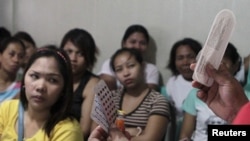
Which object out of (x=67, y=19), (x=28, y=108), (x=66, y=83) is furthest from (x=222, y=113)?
(x=67, y=19)

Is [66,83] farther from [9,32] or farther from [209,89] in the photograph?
[9,32]

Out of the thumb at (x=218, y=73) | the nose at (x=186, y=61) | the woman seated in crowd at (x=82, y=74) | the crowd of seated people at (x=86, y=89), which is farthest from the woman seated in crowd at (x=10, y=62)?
the thumb at (x=218, y=73)

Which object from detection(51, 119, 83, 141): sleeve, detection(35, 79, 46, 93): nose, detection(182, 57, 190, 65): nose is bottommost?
detection(51, 119, 83, 141): sleeve

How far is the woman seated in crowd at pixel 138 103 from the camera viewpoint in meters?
2.25

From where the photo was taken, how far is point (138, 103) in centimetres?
238

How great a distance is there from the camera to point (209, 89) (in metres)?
1.08

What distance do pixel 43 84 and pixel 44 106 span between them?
10cm

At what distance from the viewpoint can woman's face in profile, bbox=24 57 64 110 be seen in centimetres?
167

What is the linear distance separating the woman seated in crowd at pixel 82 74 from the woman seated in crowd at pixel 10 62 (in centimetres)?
35

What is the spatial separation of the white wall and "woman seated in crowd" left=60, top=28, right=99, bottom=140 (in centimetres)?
68

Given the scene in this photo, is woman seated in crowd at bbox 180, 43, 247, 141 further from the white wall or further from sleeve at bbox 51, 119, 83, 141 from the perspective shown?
sleeve at bbox 51, 119, 83, 141

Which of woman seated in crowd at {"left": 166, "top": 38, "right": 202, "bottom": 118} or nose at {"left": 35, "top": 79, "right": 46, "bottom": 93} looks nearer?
nose at {"left": 35, "top": 79, "right": 46, "bottom": 93}

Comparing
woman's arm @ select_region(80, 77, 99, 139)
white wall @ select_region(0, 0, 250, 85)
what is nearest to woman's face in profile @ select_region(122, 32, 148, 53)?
white wall @ select_region(0, 0, 250, 85)

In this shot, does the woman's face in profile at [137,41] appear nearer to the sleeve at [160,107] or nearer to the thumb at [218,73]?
the sleeve at [160,107]
